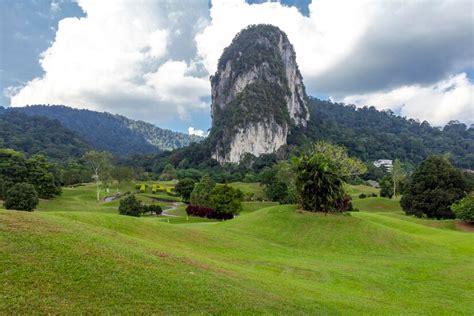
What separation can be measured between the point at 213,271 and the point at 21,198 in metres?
48.2

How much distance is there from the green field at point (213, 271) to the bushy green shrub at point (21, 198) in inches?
1446

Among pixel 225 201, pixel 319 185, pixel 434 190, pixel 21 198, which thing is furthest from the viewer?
pixel 434 190

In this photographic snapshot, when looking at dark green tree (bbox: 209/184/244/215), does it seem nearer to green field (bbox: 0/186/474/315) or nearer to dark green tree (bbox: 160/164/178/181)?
green field (bbox: 0/186/474/315)

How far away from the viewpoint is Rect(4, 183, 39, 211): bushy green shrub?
50438 millimetres

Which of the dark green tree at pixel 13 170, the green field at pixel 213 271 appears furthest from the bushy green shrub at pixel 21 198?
the green field at pixel 213 271

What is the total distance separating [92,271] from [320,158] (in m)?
28.9

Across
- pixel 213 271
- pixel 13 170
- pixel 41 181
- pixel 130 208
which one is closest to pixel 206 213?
pixel 130 208

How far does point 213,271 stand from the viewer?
42.6ft

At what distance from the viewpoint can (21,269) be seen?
9.19 metres

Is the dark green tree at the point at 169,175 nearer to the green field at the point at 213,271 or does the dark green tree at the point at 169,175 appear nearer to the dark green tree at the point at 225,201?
the dark green tree at the point at 225,201

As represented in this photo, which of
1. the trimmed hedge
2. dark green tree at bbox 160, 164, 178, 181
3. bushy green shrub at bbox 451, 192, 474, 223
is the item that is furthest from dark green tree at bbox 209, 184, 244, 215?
dark green tree at bbox 160, 164, 178, 181

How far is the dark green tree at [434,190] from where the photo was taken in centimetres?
5441

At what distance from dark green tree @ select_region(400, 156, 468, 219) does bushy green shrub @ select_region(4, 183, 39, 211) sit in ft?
189

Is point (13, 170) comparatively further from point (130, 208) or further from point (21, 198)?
point (130, 208)
